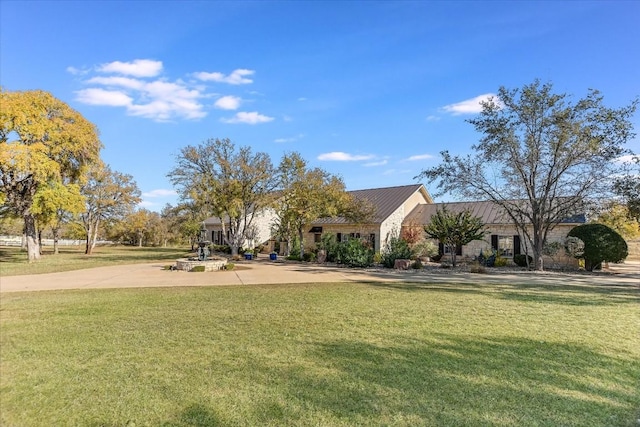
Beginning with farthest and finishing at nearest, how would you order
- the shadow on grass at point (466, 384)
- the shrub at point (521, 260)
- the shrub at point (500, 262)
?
the shrub at point (500, 262) < the shrub at point (521, 260) < the shadow on grass at point (466, 384)

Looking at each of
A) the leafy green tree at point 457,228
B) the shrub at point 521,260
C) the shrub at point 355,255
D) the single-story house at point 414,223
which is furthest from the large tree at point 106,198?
the shrub at point 521,260

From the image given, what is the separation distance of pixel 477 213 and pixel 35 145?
2988 centimetres

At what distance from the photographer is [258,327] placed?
6.94 m

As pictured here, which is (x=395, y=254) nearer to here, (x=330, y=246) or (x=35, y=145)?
(x=330, y=246)

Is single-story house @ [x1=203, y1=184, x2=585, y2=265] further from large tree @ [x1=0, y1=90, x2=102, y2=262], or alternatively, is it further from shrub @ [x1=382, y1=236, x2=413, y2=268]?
large tree @ [x1=0, y1=90, x2=102, y2=262]

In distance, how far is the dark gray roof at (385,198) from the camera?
1144 inches

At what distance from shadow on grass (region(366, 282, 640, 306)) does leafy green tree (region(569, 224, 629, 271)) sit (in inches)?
272

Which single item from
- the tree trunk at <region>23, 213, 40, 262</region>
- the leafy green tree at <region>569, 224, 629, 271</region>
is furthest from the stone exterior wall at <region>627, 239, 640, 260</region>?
the tree trunk at <region>23, 213, 40, 262</region>

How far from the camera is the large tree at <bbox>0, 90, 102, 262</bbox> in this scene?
2281 centimetres

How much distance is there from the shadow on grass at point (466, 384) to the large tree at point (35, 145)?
82.4 ft

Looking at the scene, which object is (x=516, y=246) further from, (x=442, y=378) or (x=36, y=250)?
(x=36, y=250)

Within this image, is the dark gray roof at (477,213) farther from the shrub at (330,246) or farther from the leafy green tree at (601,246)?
the shrub at (330,246)

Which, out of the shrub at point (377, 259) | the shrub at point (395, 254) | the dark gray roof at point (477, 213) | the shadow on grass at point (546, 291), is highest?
the dark gray roof at point (477, 213)

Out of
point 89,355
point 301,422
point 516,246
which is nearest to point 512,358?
point 301,422
